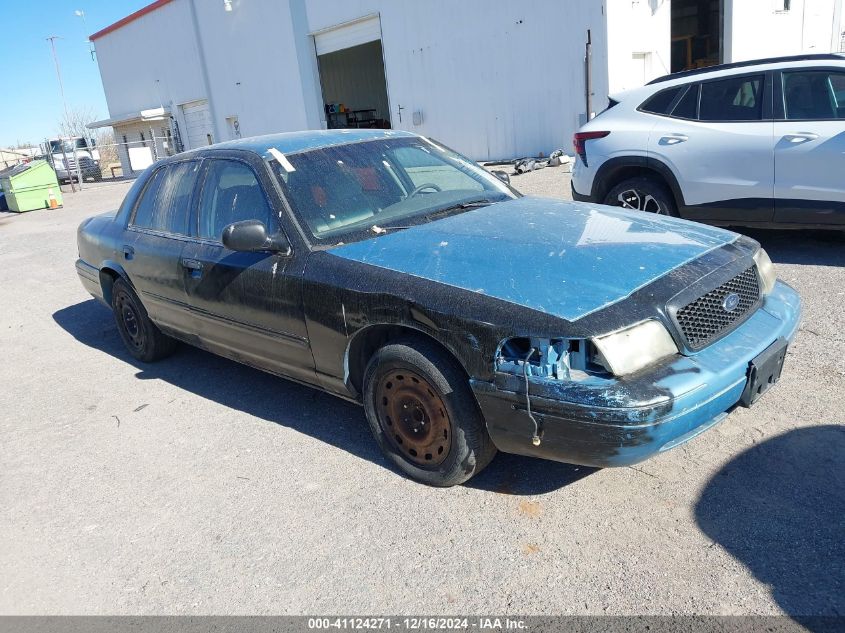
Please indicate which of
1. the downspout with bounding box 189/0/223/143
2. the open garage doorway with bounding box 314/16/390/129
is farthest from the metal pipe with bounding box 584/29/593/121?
the downspout with bounding box 189/0/223/143

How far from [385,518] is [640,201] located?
15.4ft

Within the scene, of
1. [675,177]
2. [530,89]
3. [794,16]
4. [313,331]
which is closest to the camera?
[313,331]

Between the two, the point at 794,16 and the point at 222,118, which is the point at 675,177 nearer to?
the point at 794,16

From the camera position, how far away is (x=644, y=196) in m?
→ 6.63

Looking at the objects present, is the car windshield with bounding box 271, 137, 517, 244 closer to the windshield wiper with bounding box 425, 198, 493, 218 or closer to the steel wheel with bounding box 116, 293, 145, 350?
the windshield wiper with bounding box 425, 198, 493, 218

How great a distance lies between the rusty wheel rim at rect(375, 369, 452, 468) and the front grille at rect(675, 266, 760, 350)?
110 cm

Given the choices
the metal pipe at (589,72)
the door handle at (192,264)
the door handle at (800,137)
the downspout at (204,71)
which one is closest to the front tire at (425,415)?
the door handle at (192,264)

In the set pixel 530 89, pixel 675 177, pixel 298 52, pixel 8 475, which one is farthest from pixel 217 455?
pixel 298 52

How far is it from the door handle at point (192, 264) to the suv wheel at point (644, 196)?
402 centimetres

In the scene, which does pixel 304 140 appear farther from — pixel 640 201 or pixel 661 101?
pixel 661 101

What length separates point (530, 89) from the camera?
16.1m

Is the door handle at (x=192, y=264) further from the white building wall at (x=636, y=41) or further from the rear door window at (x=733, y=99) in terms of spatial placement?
the white building wall at (x=636, y=41)

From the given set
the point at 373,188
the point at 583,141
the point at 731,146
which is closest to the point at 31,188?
the point at 583,141

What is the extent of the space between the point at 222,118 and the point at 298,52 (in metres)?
6.64
